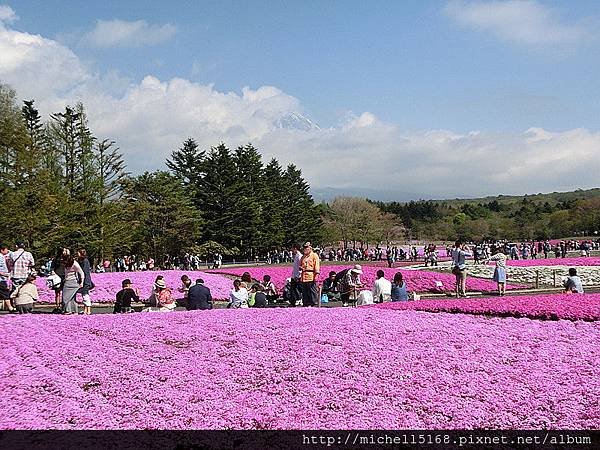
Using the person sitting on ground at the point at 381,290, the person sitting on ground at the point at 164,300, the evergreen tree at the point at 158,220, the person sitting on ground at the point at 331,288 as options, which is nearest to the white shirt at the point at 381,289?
the person sitting on ground at the point at 381,290

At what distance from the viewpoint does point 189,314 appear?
1380cm

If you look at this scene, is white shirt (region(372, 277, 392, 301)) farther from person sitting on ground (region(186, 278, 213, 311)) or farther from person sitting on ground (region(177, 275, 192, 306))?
person sitting on ground (region(177, 275, 192, 306))

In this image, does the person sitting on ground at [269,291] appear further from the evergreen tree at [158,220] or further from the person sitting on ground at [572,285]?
the evergreen tree at [158,220]

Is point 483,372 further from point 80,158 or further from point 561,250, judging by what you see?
point 561,250

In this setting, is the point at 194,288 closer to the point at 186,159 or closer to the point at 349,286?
the point at 349,286

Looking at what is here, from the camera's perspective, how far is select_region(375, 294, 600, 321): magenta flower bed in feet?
45.8

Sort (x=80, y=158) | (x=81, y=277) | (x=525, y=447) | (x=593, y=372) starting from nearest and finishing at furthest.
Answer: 1. (x=525, y=447)
2. (x=593, y=372)
3. (x=81, y=277)
4. (x=80, y=158)

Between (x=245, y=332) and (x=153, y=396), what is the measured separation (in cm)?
347

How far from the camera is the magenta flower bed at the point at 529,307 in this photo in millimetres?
13945

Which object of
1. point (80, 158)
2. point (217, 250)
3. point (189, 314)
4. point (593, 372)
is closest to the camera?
point (593, 372)

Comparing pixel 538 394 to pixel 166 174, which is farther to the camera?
pixel 166 174

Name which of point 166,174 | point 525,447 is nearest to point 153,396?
point 525,447

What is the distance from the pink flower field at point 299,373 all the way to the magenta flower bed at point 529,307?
1166 millimetres

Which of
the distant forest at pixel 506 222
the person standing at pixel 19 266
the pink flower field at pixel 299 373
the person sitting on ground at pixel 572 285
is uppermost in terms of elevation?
the distant forest at pixel 506 222
